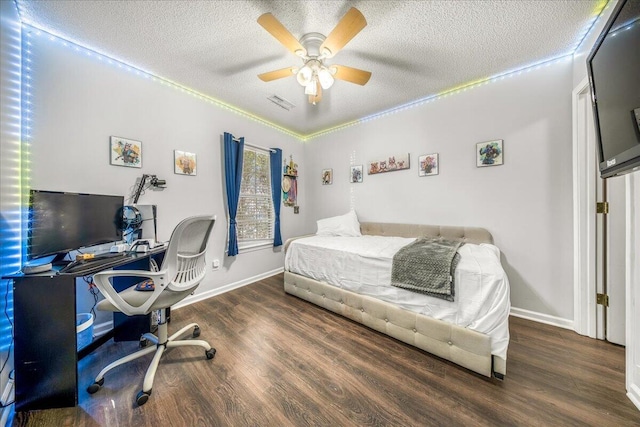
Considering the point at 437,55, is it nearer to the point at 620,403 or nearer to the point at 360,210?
the point at 360,210

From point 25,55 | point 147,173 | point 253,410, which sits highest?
point 25,55

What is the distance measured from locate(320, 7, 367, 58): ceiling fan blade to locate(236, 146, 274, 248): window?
2.05 m

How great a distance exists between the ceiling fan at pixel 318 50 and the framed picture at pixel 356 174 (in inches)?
61.9

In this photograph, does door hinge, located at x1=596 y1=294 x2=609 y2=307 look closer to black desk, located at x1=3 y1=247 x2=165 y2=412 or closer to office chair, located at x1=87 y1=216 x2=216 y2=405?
office chair, located at x1=87 y1=216 x2=216 y2=405

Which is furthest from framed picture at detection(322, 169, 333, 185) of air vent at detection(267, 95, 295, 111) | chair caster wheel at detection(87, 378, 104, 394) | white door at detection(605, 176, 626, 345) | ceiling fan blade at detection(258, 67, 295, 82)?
chair caster wheel at detection(87, 378, 104, 394)

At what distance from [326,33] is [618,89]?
179 centimetres

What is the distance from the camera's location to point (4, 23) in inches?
53.5

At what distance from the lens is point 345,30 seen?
1.42 meters

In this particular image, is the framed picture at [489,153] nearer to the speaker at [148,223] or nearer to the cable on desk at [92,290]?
the speaker at [148,223]

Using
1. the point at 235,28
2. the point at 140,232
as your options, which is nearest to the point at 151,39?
the point at 235,28

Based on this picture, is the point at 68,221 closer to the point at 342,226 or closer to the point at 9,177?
the point at 9,177

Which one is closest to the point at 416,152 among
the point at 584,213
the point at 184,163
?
the point at 584,213

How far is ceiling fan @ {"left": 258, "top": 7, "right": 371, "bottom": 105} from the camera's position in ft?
4.50

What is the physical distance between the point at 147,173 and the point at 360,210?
284 cm
